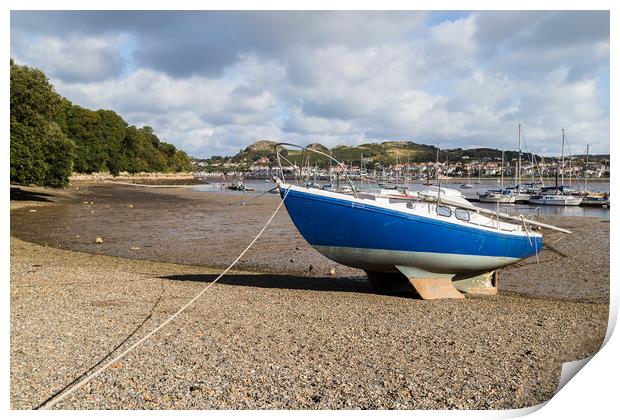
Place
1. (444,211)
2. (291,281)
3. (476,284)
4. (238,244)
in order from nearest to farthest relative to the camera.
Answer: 1. (444,211)
2. (476,284)
3. (291,281)
4. (238,244)

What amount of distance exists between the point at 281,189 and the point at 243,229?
18367mm

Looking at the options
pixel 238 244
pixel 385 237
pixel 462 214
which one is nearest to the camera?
pixel 385 237

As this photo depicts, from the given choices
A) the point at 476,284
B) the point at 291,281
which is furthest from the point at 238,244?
the point at 476,284

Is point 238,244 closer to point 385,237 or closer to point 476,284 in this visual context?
point 476,284

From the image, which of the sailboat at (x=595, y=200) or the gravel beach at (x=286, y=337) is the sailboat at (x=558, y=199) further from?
the gravel beach at (x=286, y=337)

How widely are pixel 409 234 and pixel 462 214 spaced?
68.6 inches

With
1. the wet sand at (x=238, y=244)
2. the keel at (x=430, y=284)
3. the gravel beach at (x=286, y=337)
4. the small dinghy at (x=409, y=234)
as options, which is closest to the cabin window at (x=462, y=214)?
the small dinghy at (x=409, y=234)

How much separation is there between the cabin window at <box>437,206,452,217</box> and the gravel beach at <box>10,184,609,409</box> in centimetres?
213

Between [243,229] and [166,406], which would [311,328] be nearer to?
[166,406]

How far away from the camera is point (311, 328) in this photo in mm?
8930

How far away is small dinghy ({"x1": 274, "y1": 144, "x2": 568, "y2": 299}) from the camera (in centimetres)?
1170

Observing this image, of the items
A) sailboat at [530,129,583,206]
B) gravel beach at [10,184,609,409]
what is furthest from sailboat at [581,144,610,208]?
gravel beach at [10,184,609,409]

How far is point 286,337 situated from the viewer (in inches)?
329
